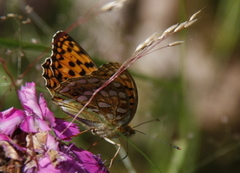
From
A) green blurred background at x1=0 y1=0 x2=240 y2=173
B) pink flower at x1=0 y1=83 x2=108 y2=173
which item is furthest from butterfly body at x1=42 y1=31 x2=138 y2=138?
green blurred background at x1=0 y1=0 x2=240 y2=173

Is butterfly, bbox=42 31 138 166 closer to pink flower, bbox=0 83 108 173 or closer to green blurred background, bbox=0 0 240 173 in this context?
pink flower, bbox=0 83 108 173

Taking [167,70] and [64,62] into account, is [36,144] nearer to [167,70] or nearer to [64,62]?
[64,62]

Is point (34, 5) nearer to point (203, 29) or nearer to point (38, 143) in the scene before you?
point (203, 29)

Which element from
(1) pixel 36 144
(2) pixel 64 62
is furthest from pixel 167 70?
(1) pixel 36 144

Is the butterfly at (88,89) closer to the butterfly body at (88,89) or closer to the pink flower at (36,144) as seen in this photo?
the butterfly body at (88,89)

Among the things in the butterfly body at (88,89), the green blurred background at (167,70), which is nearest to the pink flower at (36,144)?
the butterfly body at (88,89)

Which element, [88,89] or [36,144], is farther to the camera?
[88,89]

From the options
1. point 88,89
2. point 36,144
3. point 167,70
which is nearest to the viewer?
point 36,144

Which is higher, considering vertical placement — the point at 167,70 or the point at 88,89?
the point at 88,89
